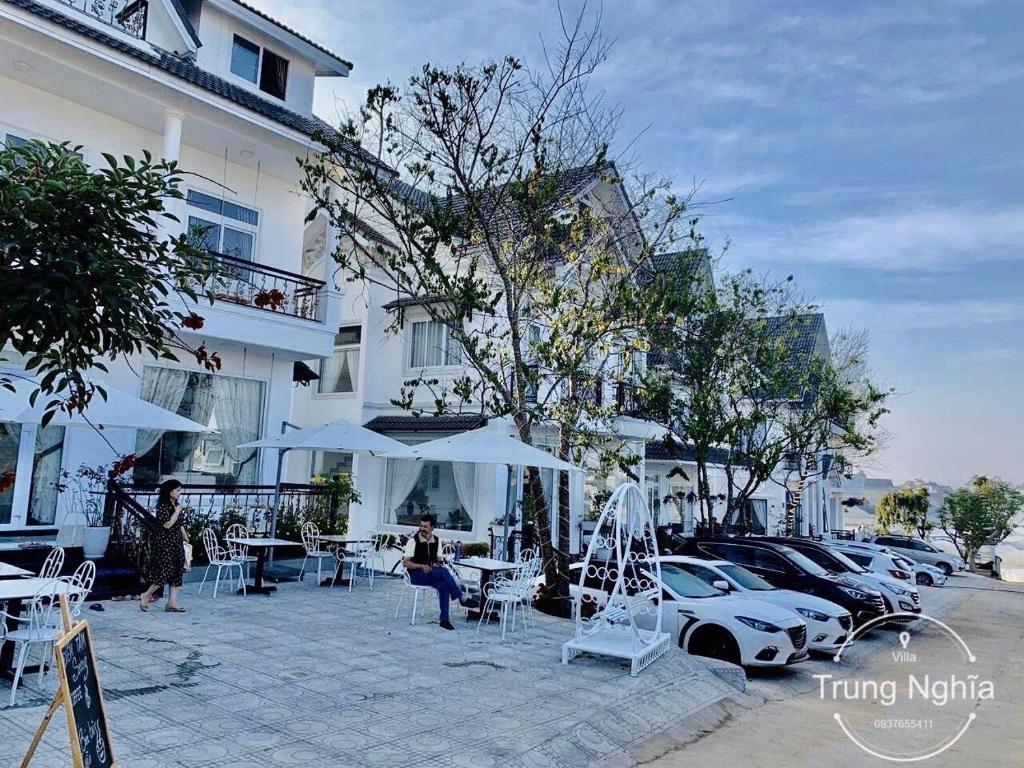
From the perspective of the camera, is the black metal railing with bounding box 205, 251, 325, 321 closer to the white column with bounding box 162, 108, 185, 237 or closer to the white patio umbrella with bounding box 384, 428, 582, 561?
the white column with bounding box 162, 108, 185, 237

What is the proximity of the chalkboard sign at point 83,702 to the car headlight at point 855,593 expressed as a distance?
13.4m

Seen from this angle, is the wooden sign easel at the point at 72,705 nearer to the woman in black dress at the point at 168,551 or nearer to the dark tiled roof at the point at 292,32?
the woman in black dress at the point at 168,551

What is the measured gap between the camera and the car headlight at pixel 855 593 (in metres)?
14.1

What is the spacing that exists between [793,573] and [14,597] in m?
12.9

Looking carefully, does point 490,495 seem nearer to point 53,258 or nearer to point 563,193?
point 563,193

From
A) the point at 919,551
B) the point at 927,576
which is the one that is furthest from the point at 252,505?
the point at 919,551

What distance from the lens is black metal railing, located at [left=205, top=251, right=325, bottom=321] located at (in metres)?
14.0

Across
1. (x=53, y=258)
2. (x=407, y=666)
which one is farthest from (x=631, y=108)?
(x=53, y=258)

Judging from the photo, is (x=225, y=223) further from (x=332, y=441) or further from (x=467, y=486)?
(x=467, y=486)

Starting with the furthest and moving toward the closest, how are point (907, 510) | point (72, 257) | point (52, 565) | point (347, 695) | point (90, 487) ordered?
point (907, 510)
point (90, 487)
point (52, 565)
point (347, 695)
point (72, 257)

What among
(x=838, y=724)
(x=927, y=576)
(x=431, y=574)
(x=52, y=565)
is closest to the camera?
(x=838, y=724)

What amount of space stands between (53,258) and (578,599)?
6.32 metres

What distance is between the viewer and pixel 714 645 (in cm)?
1039

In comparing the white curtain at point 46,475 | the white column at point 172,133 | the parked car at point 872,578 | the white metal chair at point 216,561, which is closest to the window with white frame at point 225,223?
the white column at point 172,133
